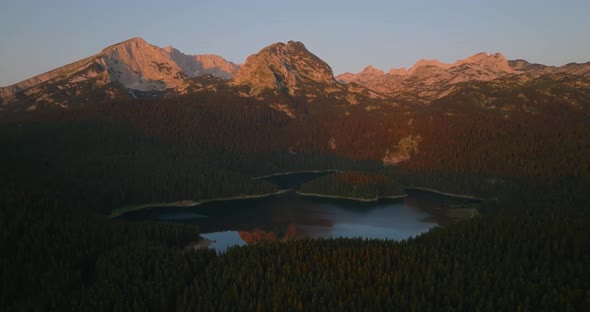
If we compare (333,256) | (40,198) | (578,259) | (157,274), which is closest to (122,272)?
(157,274)

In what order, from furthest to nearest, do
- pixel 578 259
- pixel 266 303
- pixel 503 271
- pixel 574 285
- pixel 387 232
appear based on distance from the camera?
1. pixel 387 232
2. pixel 578 259
3. pixel 503 271
4. pixel 574 285
5. pixel 266 303

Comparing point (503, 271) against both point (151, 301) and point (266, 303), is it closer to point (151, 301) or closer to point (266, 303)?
point (266, 303)

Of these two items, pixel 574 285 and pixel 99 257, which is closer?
pixel 574 285

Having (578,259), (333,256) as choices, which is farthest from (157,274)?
(578,259)

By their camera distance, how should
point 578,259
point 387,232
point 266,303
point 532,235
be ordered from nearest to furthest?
1. point 266,303
2. point 578,259
3. point 532,235
4. point 387,232

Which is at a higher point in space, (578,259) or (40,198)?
(40,198)

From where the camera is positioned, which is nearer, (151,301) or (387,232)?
(151,301)

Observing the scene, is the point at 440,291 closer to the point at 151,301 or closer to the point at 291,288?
the point at 291,288

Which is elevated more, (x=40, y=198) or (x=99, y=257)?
(x=40, y=198)

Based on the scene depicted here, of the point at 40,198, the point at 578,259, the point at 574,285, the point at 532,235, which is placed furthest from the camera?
the point at 40,198
